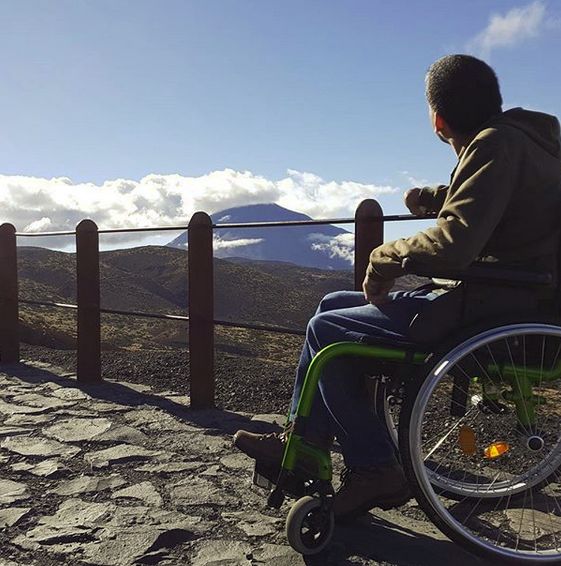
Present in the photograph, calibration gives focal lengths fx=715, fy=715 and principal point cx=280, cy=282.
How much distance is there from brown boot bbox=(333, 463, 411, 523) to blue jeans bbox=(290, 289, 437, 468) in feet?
0.10

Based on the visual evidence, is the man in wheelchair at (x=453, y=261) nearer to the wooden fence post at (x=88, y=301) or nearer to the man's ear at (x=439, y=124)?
the man's ear at (x=439, y=124)

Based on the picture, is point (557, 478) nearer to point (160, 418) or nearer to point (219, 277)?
point (160, 418)

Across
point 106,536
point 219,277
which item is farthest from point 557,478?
point 219,277

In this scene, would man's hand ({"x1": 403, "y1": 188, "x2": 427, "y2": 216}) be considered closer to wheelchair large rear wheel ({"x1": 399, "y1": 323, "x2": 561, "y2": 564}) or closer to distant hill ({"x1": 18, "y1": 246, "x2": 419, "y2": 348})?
wheelchair large rear wheel ({"x1": 399, "y1": 323, "x2": 561, "y2": 564})

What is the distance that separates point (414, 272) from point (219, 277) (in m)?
34.3

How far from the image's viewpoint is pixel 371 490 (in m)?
2.19

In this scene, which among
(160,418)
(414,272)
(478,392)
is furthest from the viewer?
(160,418)

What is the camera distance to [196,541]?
2348 millimetres

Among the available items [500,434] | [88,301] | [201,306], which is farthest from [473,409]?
[88,301]

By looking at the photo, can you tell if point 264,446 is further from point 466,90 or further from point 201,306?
point 201,306

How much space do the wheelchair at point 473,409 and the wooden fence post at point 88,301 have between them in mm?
3051

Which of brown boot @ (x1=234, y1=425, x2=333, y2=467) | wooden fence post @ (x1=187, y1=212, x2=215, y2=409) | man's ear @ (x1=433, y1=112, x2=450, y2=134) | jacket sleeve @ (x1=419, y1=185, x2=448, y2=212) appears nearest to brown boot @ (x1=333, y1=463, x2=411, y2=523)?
brown boot @ (x1=234, y1=425, x2=333, y2=467)

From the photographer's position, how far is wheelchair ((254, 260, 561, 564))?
1974 mm

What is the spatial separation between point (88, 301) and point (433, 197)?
3.40 m
